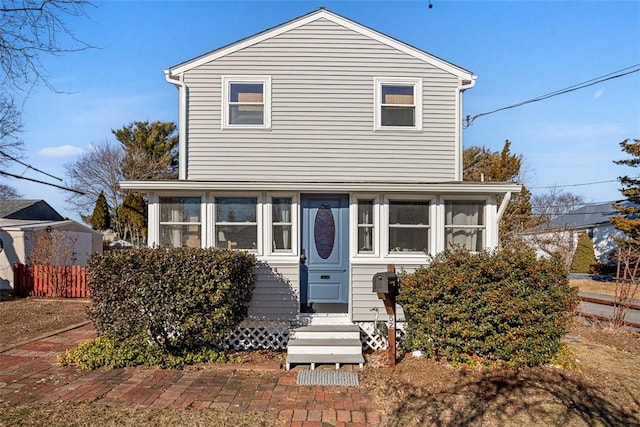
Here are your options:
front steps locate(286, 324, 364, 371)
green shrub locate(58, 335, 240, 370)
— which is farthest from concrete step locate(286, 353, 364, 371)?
green shrub locate(58, 335, 240, 370)

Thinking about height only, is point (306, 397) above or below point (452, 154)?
below

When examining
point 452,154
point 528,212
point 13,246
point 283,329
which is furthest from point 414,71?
point 528,212

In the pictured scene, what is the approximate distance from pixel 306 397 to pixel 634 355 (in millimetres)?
5376

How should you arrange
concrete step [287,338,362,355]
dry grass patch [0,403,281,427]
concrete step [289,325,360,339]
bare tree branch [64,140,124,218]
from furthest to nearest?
bare tree branch [64,140,124,218], concrete step [289,325,360,339], concrete step [287,338,362,355], dry grass patch [0,403,281,427]

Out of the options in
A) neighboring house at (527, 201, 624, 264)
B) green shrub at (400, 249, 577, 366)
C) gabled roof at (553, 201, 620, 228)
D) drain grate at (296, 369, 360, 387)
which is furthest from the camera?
gabled roof at (553, 201, 620, 228)

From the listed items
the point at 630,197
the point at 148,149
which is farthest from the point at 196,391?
the point at 148,149

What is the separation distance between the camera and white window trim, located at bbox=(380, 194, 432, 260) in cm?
682

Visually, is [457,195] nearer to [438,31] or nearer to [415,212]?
[415,212]

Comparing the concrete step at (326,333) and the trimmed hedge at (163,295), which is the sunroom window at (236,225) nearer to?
the trimmed hedge at (163,295)

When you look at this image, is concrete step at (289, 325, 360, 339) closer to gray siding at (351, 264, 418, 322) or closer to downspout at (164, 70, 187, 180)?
gray siding at (351, 264, 418, 322)

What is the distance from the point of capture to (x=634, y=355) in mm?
6309

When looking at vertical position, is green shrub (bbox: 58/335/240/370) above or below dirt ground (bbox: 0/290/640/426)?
above

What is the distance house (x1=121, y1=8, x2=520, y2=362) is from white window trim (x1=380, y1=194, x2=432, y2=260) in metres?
0.02

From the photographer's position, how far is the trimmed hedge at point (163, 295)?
5.33 m
